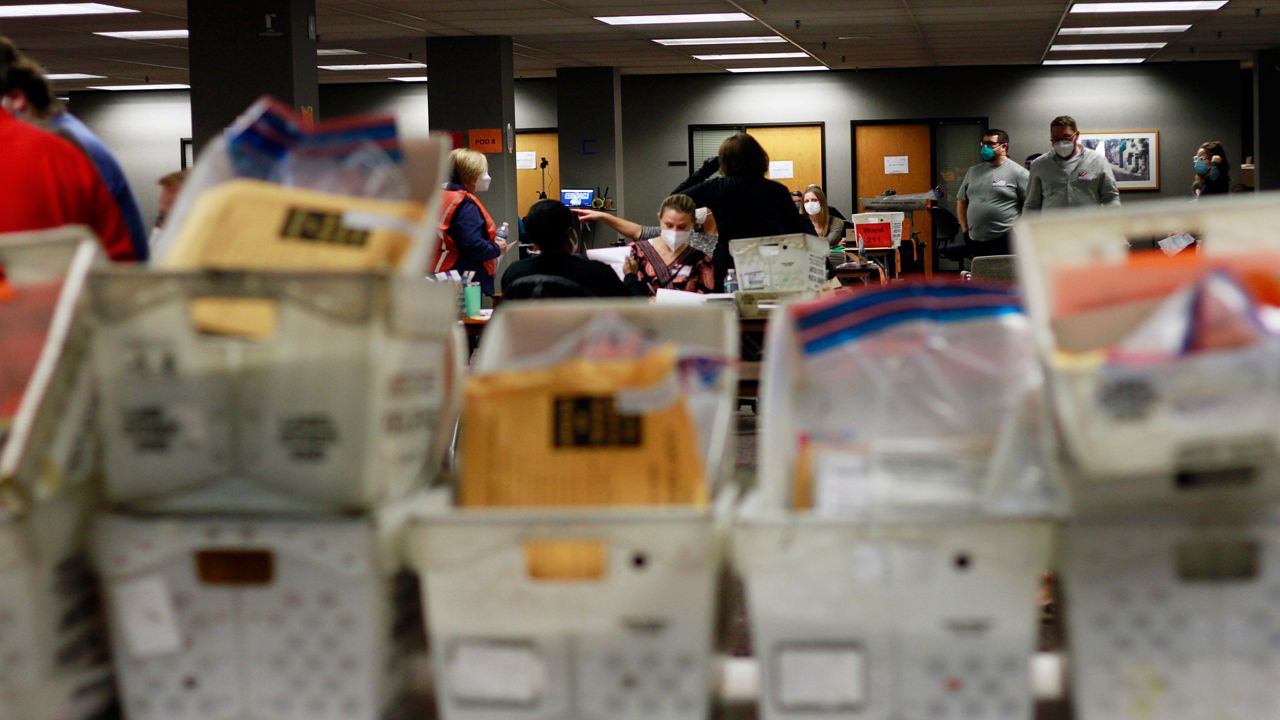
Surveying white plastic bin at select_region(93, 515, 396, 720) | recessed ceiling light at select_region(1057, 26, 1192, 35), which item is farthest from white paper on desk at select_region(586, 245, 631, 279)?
recessed ceiling light at select_region(1057, 26, 1192, 35)

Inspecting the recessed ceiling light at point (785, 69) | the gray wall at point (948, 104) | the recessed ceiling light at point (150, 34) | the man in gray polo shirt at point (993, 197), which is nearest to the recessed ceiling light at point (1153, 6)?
the man in gray polo shirt at point (993, 197)

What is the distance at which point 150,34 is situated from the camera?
11359mm

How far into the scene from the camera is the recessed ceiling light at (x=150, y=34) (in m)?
11.1

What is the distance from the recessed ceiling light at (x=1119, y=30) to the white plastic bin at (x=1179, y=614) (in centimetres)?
1208

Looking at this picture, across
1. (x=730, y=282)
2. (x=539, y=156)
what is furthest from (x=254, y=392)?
(x=539, y=156)

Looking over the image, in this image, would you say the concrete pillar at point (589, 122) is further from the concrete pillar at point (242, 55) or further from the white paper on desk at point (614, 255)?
the white paper on desk at point (614, 255)

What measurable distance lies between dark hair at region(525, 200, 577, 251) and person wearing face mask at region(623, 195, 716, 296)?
1.59 m

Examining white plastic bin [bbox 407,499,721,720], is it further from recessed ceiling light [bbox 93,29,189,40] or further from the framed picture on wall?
the framed picture on wall

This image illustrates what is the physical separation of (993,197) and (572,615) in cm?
881

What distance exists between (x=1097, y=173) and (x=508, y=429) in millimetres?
7594

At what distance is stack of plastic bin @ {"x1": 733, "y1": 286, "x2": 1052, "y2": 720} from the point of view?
1.43 metres

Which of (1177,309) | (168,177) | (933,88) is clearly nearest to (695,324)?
(1177,309)

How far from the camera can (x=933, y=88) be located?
16.7m

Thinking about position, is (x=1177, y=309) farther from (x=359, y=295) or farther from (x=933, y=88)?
(x=933, y=88)
